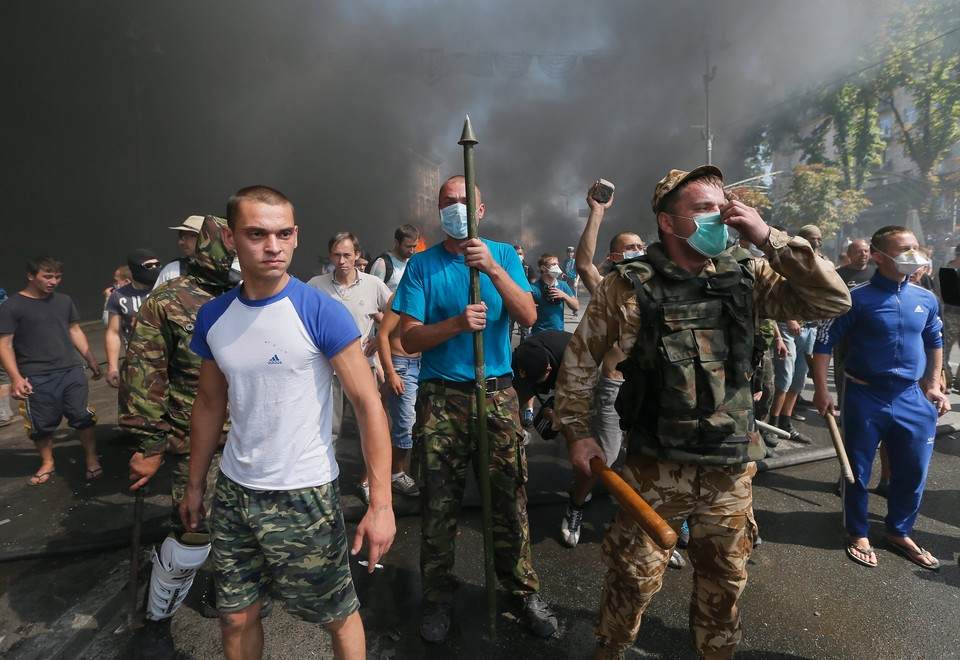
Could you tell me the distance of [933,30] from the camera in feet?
62.3

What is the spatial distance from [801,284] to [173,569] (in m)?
2.61

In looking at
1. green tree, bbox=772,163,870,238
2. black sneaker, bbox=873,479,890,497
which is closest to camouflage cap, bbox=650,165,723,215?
black sneaker, bbox=873,479,890,497

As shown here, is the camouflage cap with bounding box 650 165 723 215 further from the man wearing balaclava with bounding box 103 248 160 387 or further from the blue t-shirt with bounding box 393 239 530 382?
the man wearing balaclava with bounding box 103 248 160 387

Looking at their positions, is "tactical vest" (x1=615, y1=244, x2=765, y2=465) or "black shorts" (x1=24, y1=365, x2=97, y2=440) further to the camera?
"black shorts" (x1=24, y1=365, x2=97, y2=440)

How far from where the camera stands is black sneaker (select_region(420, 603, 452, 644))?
85.0 inches

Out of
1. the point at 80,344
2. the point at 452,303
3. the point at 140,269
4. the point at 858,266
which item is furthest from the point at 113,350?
the point at 858,266

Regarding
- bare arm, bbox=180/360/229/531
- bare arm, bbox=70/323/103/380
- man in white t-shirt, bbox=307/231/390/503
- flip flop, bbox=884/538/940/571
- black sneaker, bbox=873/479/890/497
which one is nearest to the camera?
bare arm, bbox=180/360/229/531

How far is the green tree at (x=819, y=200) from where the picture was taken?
2156cm

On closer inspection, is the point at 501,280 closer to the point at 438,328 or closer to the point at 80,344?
the point at 438,328

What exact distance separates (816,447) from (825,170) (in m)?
22.8

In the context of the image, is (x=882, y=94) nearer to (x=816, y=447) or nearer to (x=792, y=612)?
(x=816, y=447)

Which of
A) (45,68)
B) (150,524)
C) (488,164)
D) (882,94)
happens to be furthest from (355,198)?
(150,524)

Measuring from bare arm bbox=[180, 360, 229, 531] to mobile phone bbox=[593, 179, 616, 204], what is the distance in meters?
2.16

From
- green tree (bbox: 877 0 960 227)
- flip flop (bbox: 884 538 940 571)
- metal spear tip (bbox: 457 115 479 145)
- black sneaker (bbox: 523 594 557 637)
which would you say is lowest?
flip flop (bbox: 884 538 940 571)
